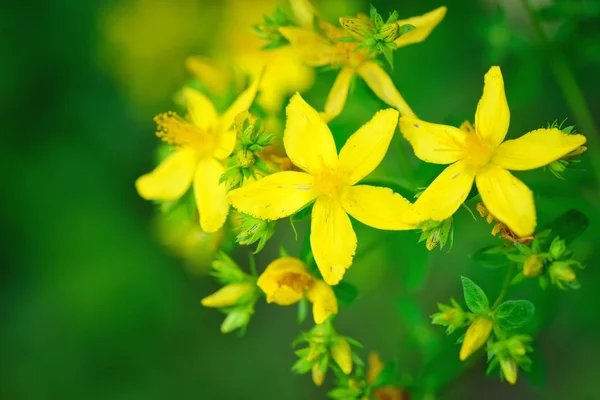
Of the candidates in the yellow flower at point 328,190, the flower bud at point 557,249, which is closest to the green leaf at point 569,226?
the flower bud at point 557,249

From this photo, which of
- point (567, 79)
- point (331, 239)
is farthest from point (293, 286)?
point (567, 79)

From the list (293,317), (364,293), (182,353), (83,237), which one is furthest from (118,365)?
(364,293)

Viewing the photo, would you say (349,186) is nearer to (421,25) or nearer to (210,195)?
(210,195)

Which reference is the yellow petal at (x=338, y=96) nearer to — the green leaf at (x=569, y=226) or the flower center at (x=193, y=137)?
the flower center at (x=193, y=137)

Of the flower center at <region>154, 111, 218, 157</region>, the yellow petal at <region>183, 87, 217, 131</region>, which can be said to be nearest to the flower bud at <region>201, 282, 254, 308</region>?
the flower center at <region>154, 111, 218, 157</region>

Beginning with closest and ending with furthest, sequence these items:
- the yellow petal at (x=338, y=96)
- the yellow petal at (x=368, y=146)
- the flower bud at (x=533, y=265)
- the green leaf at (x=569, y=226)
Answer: the flower bud at (x=533, y=265), the yellow petal at (x=368, y=146), the green leaf at (x=569, y=226), the yellow petal at (x=338, y=96)

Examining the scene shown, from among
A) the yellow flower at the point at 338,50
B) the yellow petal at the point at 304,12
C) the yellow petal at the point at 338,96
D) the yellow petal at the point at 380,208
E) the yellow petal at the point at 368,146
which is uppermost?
the yellow petal at the point at 304,12

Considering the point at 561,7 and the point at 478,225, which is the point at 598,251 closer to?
the point at 478,225

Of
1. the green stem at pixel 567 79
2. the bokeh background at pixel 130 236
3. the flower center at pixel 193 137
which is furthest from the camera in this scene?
the bokeh background at pixel 130 236
